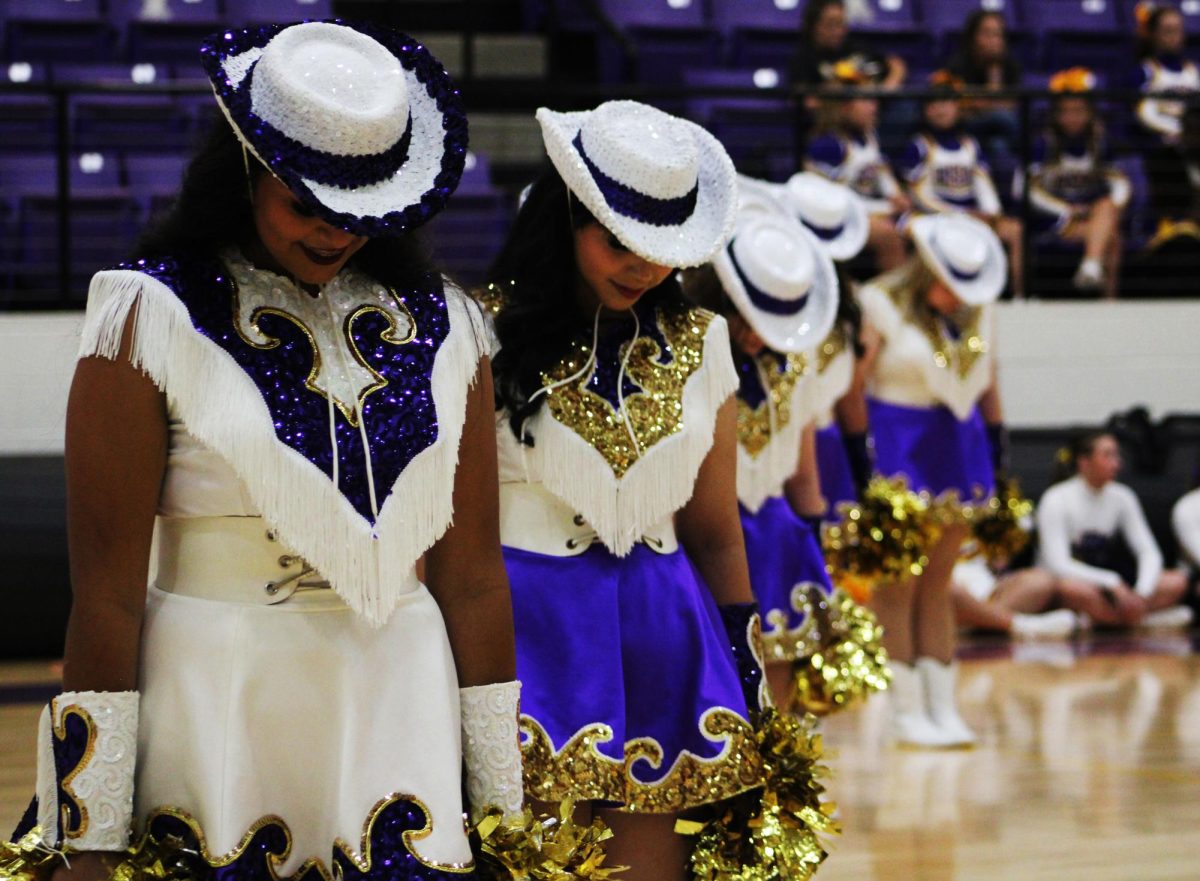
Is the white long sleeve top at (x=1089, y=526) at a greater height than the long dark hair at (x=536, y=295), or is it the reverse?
the long dark hair at (x=536, y=295)

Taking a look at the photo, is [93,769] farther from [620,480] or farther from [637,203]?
Result: [637,203]

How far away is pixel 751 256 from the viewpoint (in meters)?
4.18

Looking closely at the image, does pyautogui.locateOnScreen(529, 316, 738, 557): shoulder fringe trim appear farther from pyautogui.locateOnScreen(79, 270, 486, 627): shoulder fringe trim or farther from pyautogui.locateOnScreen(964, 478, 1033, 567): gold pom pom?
pyautogui.locateOnScreen(964, 478, 1033, 567): gold pom pom

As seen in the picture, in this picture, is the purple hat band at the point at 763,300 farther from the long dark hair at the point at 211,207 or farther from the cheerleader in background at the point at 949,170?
the cheerleader in background at the point at 949,170

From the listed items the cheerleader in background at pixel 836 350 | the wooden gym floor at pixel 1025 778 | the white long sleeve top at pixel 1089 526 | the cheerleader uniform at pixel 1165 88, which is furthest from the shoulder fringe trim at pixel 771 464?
the cheerleader uniform at pixel 1165 88

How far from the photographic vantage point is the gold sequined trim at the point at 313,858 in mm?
1932

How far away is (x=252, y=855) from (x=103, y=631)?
0.91 ft

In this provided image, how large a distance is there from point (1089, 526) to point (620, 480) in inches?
267

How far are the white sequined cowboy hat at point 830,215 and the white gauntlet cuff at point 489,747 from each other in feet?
11.9

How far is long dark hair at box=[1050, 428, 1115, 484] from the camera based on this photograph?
8961mm

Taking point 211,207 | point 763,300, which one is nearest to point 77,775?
point 211,207

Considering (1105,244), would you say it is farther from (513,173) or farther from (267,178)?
(267,178)

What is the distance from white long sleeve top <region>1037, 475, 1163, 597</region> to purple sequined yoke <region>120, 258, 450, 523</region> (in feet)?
24.4

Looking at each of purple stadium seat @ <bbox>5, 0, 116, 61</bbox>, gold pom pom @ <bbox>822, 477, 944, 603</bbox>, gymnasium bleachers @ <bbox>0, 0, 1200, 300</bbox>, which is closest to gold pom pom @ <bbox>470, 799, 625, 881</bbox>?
gold pom pom @ <bbox>822, 477, 944, 603</bbox>
